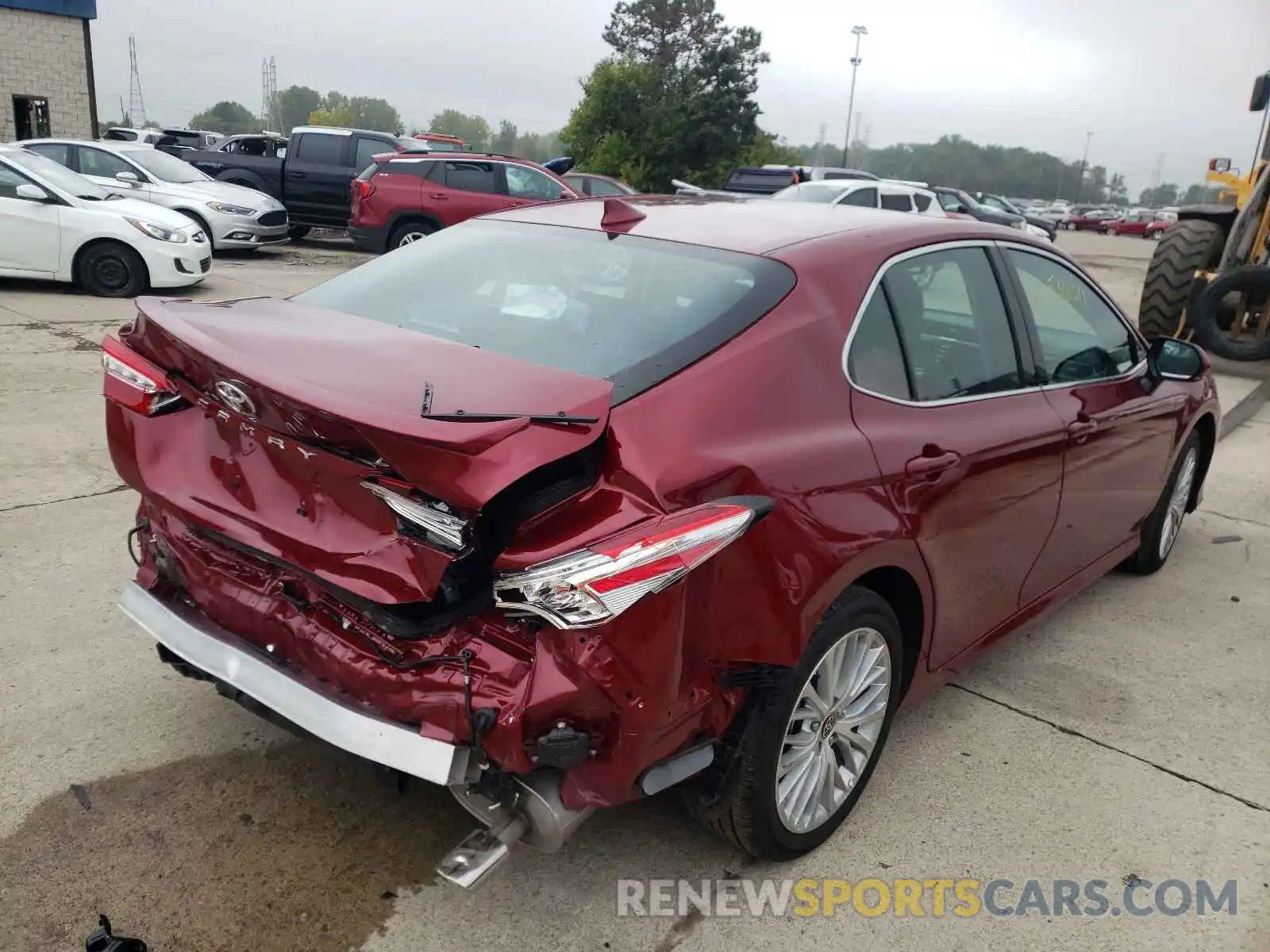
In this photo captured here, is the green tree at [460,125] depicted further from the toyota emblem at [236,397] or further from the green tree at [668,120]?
the toyota emblem at [236,397]

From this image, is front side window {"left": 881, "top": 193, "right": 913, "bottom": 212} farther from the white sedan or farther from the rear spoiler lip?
the rear spoiler lip

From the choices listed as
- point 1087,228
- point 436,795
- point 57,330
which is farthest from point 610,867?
point 1087,228

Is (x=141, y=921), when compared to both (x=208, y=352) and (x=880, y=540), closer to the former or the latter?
(x=208, y=352)

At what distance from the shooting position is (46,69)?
2338 centimetres

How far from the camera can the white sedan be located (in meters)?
9.98

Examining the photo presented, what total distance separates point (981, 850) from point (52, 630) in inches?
125

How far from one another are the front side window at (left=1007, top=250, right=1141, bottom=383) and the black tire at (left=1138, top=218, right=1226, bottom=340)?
7163mm

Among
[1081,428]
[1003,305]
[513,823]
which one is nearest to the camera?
Answer: [513,823]

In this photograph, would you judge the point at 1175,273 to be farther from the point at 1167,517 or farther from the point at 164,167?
the point at 164,167

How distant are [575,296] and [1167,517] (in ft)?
10.9

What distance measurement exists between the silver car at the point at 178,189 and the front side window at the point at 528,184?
3.47 meters

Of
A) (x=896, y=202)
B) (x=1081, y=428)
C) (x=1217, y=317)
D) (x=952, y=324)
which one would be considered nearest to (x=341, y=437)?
(x=952, y=324)

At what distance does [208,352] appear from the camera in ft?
7.30

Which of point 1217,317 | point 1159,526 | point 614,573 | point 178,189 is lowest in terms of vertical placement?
point 1159,526
